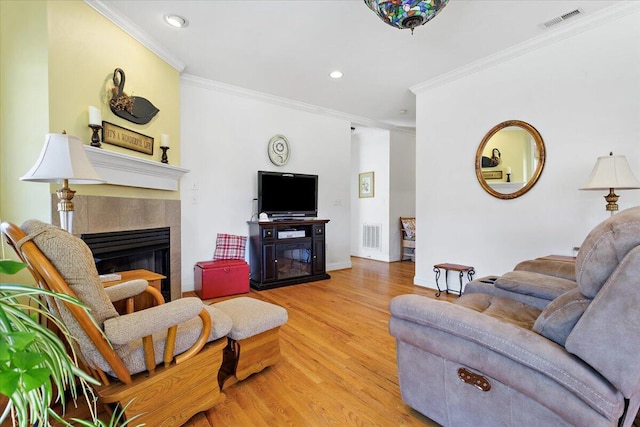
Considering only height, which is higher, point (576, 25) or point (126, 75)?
point (576, 25)

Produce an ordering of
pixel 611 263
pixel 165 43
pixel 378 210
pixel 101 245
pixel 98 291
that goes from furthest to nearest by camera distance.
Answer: pixel 378 210 → pixel 165 43 → pixel 101 245 → pixel 98 291 → pixel 611 263

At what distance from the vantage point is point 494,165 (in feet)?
10.9

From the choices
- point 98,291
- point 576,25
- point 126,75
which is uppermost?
point 576,25

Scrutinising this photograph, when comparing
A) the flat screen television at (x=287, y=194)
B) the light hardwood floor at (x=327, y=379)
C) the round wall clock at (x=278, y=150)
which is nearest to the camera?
the light hardwood floor at (x=327, y=379)

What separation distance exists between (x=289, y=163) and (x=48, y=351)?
4313 millimetres

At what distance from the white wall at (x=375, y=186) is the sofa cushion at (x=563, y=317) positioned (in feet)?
16.5

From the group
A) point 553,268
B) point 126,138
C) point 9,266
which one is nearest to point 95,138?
point 126,138

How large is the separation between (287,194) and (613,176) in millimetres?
3397

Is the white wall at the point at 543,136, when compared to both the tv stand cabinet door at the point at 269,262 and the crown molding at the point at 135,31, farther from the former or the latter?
the crown molding at the point at 135,31

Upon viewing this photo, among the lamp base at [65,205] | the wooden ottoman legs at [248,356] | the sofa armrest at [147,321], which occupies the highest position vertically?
the lamp base at [65,205]

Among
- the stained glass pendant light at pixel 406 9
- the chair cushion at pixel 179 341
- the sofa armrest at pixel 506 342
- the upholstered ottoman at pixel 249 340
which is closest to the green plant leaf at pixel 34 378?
the chair cushion at pixel 179 341

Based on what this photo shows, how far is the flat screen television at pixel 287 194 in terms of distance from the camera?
13.7ft

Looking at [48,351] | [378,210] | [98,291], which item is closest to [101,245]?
[98,291]

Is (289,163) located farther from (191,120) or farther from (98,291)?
(98,291)
